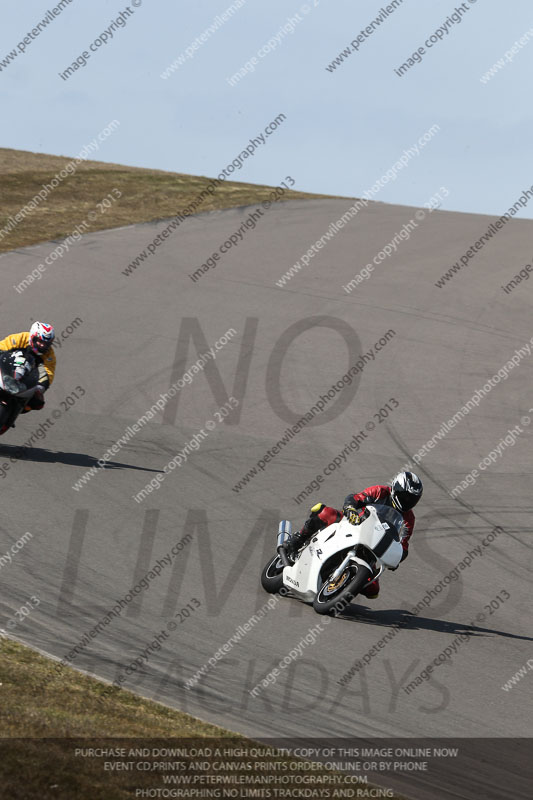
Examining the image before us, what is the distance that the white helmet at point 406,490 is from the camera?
35.1ft

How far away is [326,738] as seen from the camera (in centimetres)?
748

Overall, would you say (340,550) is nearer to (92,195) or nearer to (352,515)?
(352,515)

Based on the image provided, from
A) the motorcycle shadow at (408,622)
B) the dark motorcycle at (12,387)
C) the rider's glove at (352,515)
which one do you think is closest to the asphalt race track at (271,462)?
the motorcycle shadow at (408,622)

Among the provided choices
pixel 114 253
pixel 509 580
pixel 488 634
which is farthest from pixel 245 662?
pixel 114 253

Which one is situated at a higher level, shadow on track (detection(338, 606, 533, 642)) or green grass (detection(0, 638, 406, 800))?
shadow on track (detection(338, 606, 533, 642))

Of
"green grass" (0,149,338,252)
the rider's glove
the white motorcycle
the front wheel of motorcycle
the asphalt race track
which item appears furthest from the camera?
"green grass" (0,149,338,252)

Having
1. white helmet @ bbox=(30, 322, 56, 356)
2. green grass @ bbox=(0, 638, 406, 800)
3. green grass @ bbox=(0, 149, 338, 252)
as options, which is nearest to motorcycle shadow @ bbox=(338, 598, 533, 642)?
green grass @ bbox=(0, 638, 406, 800)

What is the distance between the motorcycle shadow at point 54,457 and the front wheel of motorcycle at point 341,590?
487cm

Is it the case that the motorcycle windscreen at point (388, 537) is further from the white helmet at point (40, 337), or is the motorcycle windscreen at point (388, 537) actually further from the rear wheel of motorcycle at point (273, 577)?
the white helmet at point (40, 337)

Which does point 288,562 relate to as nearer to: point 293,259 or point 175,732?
point 175,732

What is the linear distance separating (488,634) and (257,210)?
77.8 ft

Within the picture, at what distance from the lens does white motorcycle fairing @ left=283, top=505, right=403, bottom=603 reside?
10.4 metres

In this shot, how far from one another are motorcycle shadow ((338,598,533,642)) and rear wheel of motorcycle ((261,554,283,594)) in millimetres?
750

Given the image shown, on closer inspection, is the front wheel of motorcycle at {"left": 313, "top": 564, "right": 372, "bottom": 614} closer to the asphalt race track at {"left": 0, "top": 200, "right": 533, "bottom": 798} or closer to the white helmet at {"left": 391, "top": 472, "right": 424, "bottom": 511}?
the asphalt race track at {"left": 0, "top": 200, "right": 533, "bottom": 798}
